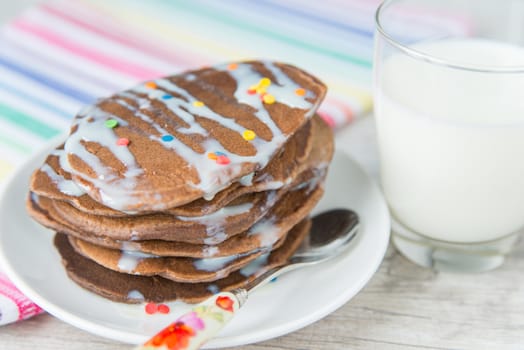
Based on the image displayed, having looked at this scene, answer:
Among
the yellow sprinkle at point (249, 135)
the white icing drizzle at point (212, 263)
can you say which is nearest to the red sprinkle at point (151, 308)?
the white icing drizzle at point (212, 263)

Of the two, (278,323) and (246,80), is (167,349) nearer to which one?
(278,323)

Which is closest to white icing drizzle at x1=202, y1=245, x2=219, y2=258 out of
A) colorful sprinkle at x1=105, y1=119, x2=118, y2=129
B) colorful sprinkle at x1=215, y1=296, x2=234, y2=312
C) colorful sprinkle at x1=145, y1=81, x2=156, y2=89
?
colorful sprinkle at x1=215, y1=296, x2=234, y2=312

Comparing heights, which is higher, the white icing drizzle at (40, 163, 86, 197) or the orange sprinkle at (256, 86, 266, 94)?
the orange sprinkle at (256, 86, 266, 94)

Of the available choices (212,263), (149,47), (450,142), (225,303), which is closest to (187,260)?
(212,263)

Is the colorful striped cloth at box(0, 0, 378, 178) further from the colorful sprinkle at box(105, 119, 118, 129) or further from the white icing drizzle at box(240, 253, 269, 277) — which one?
the white icing drizzle at box(240, 253, 269, 277)

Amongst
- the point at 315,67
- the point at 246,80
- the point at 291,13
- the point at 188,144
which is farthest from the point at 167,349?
the point at 291,13

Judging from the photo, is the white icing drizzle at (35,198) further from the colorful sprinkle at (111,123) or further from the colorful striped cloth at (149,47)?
the colorful striped cloth at (149,47)
